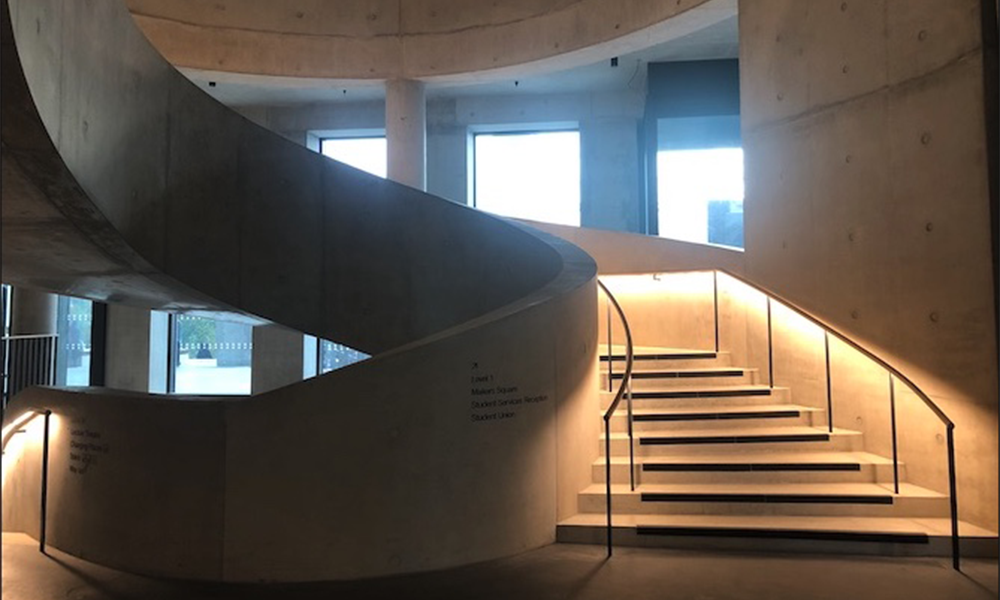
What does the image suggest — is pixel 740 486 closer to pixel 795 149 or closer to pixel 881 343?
pixel 881 343

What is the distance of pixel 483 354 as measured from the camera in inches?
198

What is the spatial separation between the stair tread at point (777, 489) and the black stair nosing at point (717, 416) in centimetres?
93

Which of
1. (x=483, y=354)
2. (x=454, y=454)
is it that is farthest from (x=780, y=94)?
(x=454, y=454)

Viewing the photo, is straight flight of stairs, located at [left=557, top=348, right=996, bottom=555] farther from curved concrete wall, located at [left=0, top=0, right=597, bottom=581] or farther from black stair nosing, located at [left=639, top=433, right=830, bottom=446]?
curved concrete wall, located at [left=0, top=0, right=597, bottom=581]

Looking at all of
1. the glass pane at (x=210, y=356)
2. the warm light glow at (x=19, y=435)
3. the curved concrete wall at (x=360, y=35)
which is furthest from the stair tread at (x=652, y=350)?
the glass pane at (x=210, y=356)

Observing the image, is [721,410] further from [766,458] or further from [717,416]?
[766,458]

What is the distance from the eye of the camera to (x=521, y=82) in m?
14.4

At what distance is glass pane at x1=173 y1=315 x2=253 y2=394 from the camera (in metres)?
16.1

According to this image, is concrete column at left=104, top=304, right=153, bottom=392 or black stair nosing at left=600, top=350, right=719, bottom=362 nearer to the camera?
black stair nosing at left=600, top=350, right=719, bottom=362

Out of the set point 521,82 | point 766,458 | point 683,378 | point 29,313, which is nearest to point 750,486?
point 766,458

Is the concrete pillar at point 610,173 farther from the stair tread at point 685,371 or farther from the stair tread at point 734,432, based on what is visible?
the stair tread at point 734,432

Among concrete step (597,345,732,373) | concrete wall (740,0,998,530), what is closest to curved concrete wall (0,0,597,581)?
concrete step (597,345,732,373)

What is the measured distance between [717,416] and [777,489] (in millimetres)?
1129

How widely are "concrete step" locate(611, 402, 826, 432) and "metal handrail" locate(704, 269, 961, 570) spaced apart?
85 cm
